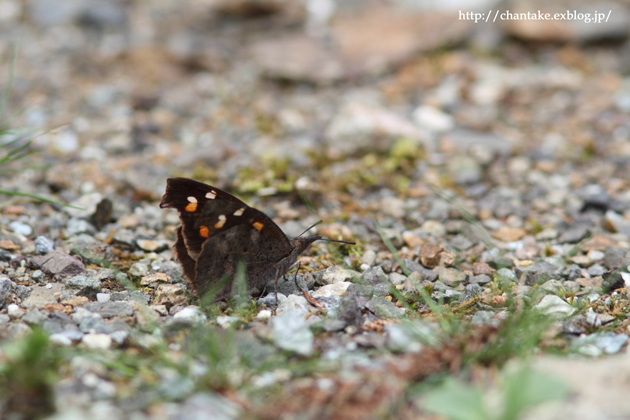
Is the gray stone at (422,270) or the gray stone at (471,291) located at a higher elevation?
the gray stone at (471,291)

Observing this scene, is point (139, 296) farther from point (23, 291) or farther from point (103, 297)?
point (23, 291)

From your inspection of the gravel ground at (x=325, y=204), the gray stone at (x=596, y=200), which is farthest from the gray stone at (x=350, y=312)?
the gray stone at (x=596, y=200)

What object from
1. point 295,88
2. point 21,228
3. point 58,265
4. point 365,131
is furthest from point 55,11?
point 58,265

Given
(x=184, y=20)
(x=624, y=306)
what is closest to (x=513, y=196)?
(x=624, y=306)

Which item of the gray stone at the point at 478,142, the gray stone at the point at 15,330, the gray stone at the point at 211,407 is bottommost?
the gray stone at the point at 15,330

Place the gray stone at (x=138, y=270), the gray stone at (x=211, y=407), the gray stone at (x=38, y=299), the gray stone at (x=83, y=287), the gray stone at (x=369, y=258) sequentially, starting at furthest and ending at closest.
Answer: the gray stone at (x=369, y=258), the gray stone at (x=138, y=270), the gray stone at (x=83, y=287), the gray stone at (x=38, y=299), the gray stone at (x=211, y=407)

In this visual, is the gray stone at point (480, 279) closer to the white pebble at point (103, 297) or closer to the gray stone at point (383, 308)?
the gray stone at point (383, 308)

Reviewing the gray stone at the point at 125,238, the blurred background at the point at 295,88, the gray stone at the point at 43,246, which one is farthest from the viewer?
the blurred background at the point at 295,88
